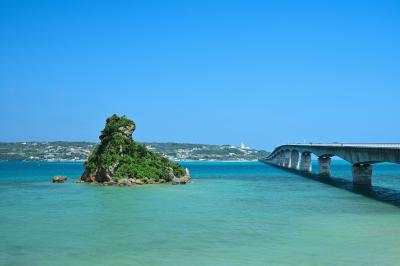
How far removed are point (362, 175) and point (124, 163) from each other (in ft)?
106

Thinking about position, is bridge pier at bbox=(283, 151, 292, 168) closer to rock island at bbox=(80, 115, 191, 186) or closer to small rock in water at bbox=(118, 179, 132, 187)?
rock island at bbox=(80, 115, 191, 186)

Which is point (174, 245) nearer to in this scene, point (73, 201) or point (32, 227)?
point (32, 227)

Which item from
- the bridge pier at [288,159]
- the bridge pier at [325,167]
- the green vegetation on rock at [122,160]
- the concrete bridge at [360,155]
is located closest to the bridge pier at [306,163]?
the concrete bridge at [360,155]

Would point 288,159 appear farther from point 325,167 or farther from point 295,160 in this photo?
point 325,167

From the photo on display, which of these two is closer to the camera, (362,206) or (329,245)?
(329,245)

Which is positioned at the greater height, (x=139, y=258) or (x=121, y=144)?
(x=121, y=144)

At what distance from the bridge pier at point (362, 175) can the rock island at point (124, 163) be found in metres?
23.4

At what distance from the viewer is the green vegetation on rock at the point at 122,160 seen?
235 ft

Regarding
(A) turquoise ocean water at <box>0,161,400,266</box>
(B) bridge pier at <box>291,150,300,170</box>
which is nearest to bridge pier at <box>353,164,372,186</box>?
(A) turquoise ocean water at <box>0,161,400,266</box>

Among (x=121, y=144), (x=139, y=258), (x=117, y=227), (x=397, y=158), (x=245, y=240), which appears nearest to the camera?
(x=139, y=258)

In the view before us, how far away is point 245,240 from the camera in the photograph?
27000 mm

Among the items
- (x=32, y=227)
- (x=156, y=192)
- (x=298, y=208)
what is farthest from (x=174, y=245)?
(x=156, y=192)

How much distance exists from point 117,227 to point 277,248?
438 inches

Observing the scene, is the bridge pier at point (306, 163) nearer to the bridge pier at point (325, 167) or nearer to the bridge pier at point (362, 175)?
the bridge pier at point (325, 167)
